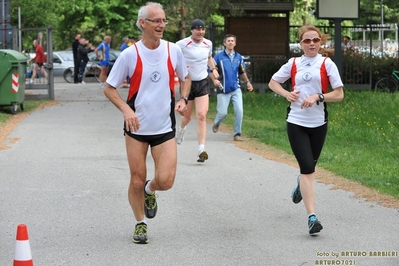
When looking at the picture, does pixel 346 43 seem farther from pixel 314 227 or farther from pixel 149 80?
pixel 149 80

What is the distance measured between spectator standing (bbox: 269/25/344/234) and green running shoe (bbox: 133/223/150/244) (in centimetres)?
141

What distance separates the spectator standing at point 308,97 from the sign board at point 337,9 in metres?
15.0

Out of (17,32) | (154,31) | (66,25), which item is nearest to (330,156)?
(154,31)

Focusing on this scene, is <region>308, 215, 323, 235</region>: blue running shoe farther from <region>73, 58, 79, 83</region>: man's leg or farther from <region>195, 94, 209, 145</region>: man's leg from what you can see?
<region>73, 58, 79, 83</region>: man's leg

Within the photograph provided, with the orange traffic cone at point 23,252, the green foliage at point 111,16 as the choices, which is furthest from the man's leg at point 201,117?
the green foliage at point 111,16

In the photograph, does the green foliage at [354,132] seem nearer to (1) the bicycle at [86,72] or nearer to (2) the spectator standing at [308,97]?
(2) the spectator standing at [308,97]

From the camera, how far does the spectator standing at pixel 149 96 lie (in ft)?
24.0

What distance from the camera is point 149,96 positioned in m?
7.36

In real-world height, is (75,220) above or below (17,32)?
below

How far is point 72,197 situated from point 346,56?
19.3 m

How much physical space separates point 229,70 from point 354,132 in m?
2.99

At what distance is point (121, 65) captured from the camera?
7324 mm

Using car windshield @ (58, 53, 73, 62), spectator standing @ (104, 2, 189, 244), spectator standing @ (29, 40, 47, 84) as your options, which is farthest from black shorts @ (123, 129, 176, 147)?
car windshield @ (58, 53, 73, 62)

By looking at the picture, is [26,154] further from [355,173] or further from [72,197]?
[355,173]
